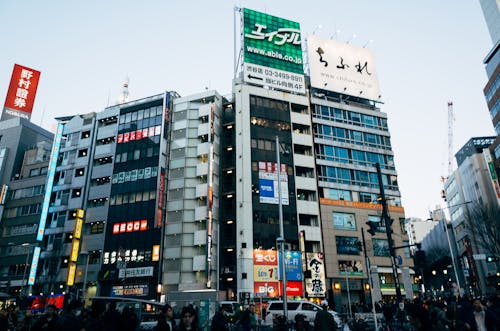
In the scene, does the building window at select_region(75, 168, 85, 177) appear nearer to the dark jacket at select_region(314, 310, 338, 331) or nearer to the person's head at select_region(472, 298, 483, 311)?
the dark jacket at select_region(314, 310, 338, 331)

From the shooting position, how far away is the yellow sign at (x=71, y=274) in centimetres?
4950

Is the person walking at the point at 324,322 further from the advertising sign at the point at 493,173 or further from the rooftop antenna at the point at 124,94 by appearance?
the rooftop antenna at the point at 124,94

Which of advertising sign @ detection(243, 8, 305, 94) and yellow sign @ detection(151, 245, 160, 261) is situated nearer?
yellow sign @ detection(151, 245, 160, 261)

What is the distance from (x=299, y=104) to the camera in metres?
59.9

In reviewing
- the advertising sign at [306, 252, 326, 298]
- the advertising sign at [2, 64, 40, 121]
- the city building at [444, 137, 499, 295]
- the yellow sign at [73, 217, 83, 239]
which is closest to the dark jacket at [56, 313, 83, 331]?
the advertising sign at [306, 252, 326, 298]

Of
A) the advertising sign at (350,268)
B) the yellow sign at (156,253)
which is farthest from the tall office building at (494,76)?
the yellow sign at (156,253)

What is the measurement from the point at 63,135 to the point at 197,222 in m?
33.0

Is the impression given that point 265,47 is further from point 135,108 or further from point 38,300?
point 38,300

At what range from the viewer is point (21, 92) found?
254ft

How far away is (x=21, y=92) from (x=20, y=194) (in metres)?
23.6

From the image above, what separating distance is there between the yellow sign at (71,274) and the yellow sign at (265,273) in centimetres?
2485

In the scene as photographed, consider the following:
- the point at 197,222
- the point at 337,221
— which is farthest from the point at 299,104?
the point at 197,222

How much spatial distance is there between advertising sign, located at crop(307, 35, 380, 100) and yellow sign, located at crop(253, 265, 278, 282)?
3060cm

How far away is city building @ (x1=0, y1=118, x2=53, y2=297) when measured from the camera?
60094 millimetres
